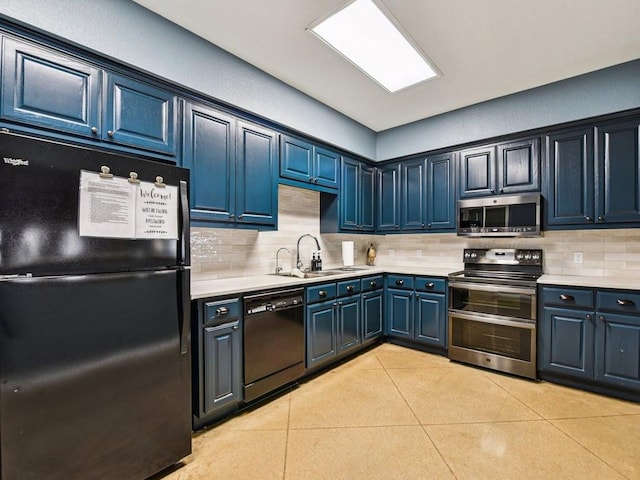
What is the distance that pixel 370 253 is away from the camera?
14.9ft

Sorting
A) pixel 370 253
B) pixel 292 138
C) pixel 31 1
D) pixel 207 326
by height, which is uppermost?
pixel 31 1

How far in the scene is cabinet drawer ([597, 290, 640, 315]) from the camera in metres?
2.44

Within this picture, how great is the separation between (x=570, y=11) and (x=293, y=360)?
320 centimetres

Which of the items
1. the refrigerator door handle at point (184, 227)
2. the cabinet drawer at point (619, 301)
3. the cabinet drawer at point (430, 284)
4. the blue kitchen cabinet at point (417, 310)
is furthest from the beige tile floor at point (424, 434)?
the refrigerator door handle at point (184, 227)

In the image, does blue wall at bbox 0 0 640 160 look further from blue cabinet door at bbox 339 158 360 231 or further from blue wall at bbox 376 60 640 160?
blue cabinet door at bbox 339 158 360 231

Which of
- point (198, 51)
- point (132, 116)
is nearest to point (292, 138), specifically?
point (198, 51)

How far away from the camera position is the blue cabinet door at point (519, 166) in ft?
10.4

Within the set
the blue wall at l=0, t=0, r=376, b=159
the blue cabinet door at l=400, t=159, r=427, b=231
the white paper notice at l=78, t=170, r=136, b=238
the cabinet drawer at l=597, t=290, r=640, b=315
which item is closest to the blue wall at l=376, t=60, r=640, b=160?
the blue cabinet door at l=400, t=159, r=427, b=231

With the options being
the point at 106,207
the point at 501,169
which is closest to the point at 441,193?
the point at 501,169

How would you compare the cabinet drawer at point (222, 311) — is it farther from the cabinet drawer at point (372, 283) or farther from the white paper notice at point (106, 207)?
the cabinet drawer at point (372, 283)

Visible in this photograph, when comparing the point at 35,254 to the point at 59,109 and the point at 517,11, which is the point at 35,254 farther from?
the point at 517,11

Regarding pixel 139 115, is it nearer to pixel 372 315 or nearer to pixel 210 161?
pixel 210 161

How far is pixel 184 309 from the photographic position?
1796 millimetres

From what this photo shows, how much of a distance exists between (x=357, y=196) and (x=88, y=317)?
10.4 feet
